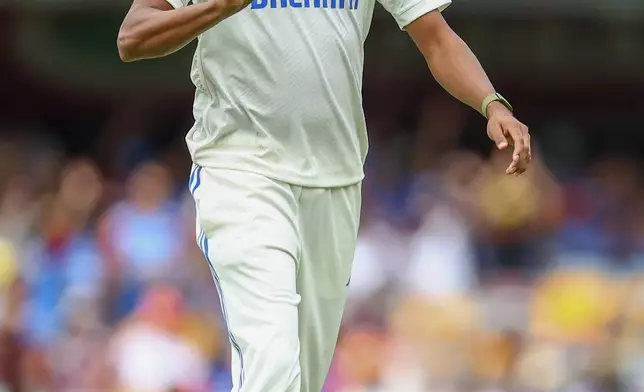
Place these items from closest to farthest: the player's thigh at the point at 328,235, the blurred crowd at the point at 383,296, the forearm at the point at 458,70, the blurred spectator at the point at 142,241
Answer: the player's thigh at the point at 328,235 < the forearm at the point at 458,70 < the blurred crowd at the point at 383,296 < the blurred spectator at the point at 142,241

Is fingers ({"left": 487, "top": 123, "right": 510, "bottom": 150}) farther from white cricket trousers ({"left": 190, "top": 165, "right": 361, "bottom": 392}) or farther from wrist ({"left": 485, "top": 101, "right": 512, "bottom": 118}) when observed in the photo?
white cricket trousers ({"left": 190, "top": 165, "right": 361, "bottom": 392})

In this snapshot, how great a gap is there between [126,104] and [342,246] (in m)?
9.03

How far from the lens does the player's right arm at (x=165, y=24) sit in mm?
4113

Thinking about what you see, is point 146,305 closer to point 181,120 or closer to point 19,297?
point 19,297

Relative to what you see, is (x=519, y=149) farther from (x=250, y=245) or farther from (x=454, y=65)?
(x=250, y=245)

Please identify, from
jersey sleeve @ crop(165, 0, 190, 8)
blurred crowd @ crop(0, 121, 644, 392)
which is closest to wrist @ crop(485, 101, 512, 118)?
jersey sleeve @ crop(165, 0, 190, 8)

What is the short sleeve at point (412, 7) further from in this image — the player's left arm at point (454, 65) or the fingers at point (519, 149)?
the fingers at point (519, 149)

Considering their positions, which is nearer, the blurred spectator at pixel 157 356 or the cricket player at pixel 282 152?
the cricket player at pixel 282 152

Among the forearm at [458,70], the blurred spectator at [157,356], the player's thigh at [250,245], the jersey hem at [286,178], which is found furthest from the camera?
the blurred spectator at [157,356]

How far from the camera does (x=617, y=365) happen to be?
9.16 metres

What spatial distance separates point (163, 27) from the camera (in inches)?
167

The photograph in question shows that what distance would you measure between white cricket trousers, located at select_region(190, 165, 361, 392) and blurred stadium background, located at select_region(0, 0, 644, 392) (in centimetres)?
417

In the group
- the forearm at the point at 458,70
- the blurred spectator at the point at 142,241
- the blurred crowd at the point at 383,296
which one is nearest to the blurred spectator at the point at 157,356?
the blurred crowd at the point at 383,296

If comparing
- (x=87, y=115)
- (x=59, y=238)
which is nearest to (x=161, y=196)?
(x=59, y=238)
